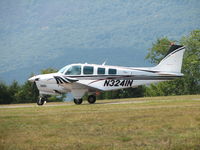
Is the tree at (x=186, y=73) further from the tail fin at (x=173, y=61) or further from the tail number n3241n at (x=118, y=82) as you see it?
the tail number n3241n at (x=118, y=82)

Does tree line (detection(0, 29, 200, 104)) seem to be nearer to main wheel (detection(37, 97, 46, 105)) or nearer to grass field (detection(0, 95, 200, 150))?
main wheel (detection(37, 97, 46, 105))

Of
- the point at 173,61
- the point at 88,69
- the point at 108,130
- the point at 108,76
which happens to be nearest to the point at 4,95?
the point at 88,69

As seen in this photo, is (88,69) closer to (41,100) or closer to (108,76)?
(108,76)

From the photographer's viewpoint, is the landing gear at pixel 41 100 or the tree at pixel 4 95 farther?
the tree at pixel 4 95

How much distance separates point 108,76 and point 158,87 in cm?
4399

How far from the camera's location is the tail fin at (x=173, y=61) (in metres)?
37.1

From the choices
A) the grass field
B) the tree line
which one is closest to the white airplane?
the grass field

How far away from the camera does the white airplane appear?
3656cm

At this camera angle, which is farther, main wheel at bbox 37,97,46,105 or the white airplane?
main wheel at bbox 37,97,46,105

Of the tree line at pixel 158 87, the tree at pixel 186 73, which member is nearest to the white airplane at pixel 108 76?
the tree line at pixel 158 87

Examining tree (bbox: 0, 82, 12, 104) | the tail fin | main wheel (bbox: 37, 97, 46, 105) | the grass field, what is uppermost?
the tail fin

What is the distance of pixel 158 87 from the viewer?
7988 cm

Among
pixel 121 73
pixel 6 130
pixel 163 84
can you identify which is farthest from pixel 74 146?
pixel 163 84

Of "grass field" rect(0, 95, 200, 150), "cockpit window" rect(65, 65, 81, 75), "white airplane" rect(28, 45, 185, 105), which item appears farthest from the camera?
"cockpit window" rect(65, 65, 81, 75)
